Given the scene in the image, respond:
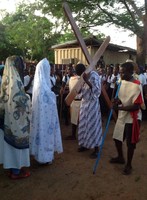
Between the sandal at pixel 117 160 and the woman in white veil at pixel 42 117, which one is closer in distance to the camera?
the woman in white veil at pixel 42 117

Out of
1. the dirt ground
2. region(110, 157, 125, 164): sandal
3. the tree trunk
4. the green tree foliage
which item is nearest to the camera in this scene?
the dirt ground

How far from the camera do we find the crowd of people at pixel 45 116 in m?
4.15

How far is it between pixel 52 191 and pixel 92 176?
2.64 feet

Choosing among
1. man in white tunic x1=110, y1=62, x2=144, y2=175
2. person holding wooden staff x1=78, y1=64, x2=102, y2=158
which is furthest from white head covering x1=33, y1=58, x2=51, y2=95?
man in white tunic x1=110, y1=62, x2=144, y2=175

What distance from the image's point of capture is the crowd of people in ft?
13.6

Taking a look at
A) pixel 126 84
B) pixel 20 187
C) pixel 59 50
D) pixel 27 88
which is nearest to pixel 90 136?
pixel 126 84

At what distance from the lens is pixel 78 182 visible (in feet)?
14.1

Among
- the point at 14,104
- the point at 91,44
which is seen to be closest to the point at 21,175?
the point at 14,104

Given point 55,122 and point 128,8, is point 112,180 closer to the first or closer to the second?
point 55,122

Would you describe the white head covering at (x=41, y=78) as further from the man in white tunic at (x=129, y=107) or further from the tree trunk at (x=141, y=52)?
the tree trunk at (x=141, y=52)

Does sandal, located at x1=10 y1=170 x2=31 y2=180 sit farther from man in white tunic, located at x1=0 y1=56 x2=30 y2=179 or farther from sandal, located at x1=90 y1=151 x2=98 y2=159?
sandal, located at x1=90 y1=151 x2=98 y2=159

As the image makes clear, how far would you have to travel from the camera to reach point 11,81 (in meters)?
4.09

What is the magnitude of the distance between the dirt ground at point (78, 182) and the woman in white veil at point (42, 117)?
36 cm

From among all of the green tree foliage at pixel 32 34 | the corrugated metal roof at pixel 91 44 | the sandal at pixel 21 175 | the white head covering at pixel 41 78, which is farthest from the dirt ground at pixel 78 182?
the green tree foliage at pixel 32 34
